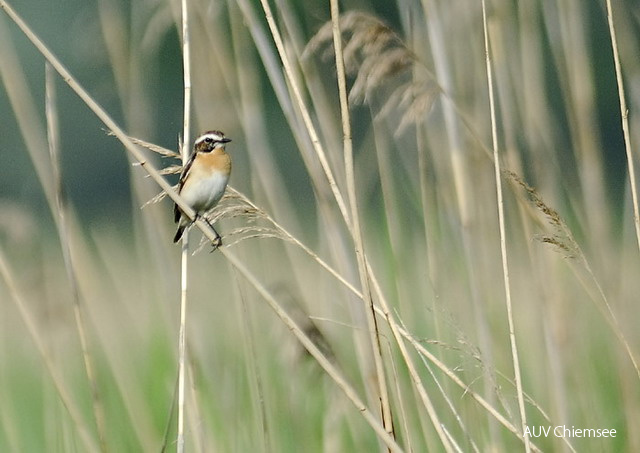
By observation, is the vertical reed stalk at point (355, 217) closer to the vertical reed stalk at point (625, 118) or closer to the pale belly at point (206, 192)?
the vertical reed stalk at point (625, 118)

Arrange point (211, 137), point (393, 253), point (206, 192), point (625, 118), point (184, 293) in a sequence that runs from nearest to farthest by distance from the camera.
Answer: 1. point (625, 118)
2. point (184, 293)
3. point (393, 253)
4. point (206, 192)
5. point (211, 137)

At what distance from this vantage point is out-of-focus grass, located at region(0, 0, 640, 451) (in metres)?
2.56

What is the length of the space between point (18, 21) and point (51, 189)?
84cm

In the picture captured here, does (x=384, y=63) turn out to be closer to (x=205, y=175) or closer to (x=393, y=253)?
(x=393, y=253)

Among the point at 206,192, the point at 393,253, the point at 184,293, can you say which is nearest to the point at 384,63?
the point at 393,253

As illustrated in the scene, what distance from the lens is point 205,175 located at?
11.1 feet

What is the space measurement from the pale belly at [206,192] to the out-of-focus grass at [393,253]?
0.10 meters

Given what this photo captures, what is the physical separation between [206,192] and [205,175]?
0.10 m

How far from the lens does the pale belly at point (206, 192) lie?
10.7 ft

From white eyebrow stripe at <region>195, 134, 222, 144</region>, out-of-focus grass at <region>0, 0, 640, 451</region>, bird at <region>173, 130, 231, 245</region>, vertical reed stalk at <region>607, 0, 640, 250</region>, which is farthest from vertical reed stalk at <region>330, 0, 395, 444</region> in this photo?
white eyebrow stripe at <region>195, 134, 222, 144</region>

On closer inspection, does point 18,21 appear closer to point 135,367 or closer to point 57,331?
point 57,331

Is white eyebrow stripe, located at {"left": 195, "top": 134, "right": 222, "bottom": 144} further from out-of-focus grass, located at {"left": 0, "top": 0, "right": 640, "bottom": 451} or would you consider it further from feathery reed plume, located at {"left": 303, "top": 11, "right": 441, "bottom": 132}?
feathery reed plume, located at {"left": 303, "top": 11, "right": 441, "bottom": 132}

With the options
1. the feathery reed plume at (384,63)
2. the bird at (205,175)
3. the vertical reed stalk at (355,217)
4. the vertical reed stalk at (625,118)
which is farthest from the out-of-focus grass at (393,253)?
the vertical reed stalk at (355,217)

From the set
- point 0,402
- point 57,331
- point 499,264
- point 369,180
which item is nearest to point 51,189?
point 57,331
